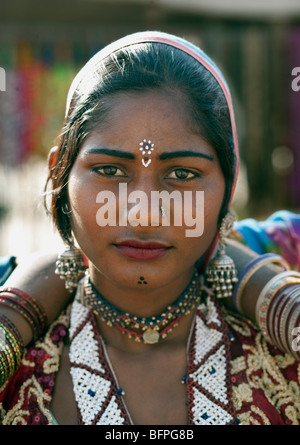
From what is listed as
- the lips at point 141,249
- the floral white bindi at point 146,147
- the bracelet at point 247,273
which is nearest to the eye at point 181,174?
the floral white bindi at point 146,147

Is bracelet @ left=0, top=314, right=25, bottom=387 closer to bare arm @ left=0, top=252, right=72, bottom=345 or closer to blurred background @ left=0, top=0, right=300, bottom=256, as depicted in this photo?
bare arm @ left=0, top=252, right=72, bottom=345

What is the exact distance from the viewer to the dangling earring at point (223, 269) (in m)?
2.12

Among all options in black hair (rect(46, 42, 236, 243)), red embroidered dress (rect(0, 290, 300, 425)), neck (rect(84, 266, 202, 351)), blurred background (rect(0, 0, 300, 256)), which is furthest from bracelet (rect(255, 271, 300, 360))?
blurred background (rect(0, 0, 300, 256))

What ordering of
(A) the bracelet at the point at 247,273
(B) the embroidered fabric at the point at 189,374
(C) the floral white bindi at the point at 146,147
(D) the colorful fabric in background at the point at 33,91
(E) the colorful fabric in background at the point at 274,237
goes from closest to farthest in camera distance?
1. (C) the floral white bindi at the point at 146,147
2. (B) the embroidered fabric at the point at 189,374
3. (A) the bracelet at the point at 247,273
4. (E) the colorful fabric in background at the point at 274,237
5. (D) the colorful fabric in background at the point at 33,91

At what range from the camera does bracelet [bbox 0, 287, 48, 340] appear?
199 centimetres

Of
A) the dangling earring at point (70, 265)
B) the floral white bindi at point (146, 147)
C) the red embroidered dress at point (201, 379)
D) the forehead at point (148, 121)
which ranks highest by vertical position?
the forehead at point (148, 121)

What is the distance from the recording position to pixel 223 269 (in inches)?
83.8

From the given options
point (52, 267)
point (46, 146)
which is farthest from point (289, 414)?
point (46, 146)

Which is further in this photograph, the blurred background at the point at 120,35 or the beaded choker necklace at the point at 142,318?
the blurred background at the point at 120,35

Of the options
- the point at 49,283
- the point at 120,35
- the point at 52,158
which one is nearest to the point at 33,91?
the point at 120,35

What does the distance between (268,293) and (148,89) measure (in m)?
0.79

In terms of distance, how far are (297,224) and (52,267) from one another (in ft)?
3.39

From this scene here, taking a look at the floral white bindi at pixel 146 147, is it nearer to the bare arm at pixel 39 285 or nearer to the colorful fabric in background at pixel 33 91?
the bare arm at pixel 39 285

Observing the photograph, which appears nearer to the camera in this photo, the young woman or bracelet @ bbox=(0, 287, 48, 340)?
the young woman
